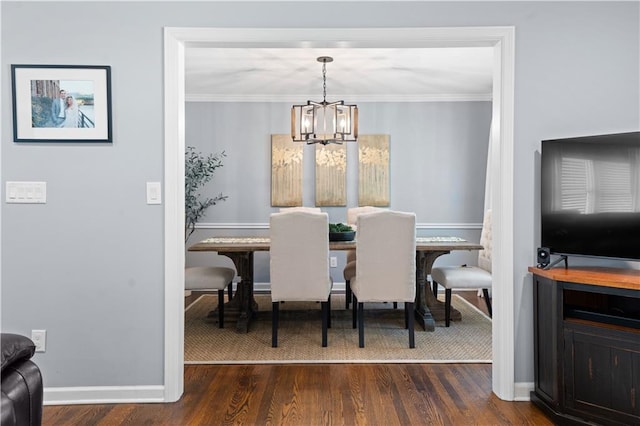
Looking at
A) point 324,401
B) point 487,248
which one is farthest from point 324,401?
point 487,248

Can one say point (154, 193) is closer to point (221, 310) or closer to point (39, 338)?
point (39, 338)

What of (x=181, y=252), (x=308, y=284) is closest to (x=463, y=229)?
(x=308, y=284)

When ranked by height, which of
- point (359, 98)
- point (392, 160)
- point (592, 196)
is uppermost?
point (359, 98)

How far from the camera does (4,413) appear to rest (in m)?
1.24

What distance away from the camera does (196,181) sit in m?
5.18

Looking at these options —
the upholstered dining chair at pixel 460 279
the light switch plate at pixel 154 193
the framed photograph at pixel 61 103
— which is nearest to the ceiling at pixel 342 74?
the framed photograph at pixel 61 103

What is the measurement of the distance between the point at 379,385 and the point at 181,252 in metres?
1.38

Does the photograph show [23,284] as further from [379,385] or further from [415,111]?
[415,111]

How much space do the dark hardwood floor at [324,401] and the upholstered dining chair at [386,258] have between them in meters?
0.54

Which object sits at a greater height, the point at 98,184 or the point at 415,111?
the point at 415,111

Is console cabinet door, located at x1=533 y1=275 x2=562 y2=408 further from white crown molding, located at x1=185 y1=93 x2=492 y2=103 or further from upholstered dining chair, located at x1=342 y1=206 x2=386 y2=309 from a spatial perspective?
white crown molding, located at x1=185 y1=93 x2=492 y2=103

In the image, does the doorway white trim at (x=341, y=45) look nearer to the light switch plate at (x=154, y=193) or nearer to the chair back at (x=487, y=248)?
the light switch plate at (x=154, y=193)

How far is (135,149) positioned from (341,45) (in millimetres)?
1271

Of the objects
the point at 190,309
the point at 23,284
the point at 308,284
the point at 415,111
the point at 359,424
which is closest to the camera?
the point at 359,424
